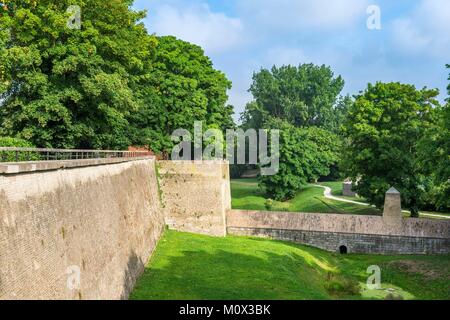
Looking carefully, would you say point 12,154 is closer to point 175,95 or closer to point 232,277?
point 232,277

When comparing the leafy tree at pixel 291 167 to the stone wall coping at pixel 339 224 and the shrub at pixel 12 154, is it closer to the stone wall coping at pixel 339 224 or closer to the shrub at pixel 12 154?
the stone wall coping at pixel 339 224

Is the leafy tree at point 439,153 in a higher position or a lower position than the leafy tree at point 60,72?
lower

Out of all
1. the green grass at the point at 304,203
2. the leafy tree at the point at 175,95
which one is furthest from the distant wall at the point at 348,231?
the leafy tree at the point at 175,95

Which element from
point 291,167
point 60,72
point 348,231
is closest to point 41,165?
point 60,72

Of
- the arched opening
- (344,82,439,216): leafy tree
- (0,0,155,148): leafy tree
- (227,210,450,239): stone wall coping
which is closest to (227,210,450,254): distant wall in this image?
(227,210,450,239): stone wall coping

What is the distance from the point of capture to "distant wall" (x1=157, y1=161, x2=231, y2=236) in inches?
1398

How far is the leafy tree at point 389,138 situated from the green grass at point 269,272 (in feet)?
23.0

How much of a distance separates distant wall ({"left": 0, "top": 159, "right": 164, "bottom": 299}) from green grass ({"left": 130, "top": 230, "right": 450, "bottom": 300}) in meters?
2.16

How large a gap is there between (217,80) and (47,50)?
19.4 meters

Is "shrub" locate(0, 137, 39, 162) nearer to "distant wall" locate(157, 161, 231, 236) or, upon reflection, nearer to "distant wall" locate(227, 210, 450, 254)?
"distant wall" locate(157, 161, 231, 236)

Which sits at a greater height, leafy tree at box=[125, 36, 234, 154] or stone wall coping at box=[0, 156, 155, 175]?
leafy tree at box=[125, 36, 234, 154]

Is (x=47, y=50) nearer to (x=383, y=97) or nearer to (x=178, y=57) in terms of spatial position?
(x=178, y=57)

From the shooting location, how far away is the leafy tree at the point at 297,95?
80875 millimetres

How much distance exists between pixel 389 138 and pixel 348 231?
830 centimetres
